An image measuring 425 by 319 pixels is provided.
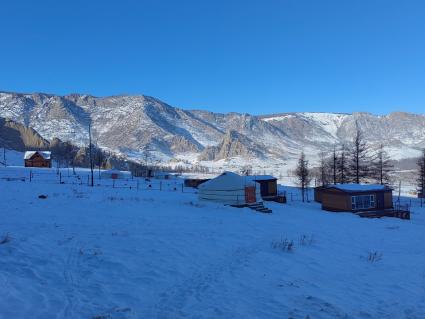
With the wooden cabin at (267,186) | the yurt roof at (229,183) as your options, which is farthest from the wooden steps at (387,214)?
the wooden cabin at (267,186)

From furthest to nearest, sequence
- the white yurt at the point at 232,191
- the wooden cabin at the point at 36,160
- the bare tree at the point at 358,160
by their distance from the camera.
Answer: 1. the wooden cabin at the point at 36,160
2. the bare tree at the point at 358,160
3. the white yurt at the point at 232,191

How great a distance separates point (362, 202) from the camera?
35656 mm

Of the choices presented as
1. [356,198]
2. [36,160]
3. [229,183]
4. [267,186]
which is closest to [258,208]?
[229,183]

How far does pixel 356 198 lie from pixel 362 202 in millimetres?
998

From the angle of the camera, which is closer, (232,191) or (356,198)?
(232,191)

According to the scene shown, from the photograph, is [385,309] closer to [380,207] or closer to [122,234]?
[122,234]

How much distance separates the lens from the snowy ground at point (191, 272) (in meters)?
7.27

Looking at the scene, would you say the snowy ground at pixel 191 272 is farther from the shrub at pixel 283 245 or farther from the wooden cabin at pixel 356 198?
the wooden cabin at pixel 356 198

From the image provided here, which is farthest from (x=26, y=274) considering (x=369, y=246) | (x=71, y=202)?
(x=71, y=202)

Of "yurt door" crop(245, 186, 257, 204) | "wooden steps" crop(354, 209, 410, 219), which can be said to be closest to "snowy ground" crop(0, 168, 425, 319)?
"yurt door" crop(245, 186, 257, 204)

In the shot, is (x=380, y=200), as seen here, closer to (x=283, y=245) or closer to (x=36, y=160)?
(x=283, y=245)

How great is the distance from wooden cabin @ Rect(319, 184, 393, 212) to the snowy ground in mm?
18462

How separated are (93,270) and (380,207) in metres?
33.5

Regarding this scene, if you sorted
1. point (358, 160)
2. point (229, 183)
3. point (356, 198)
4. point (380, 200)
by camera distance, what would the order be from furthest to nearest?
point (358, 160) < point (380, 200) < point (356, 198) < point (229, 183)
